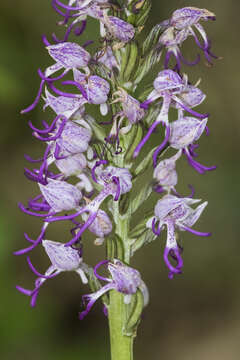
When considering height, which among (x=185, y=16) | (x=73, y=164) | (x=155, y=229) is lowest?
(x=155, y=229)

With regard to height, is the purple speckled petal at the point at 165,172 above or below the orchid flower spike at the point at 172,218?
above

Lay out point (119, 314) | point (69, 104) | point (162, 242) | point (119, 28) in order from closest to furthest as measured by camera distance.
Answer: point (119, 28) < point (69, 104) < point (119, 314) < point (162, 242)

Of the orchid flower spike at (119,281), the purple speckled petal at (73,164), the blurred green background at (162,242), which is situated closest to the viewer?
the orchid flower spike at (119,281)

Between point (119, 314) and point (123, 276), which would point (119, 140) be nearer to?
point (123, 276)

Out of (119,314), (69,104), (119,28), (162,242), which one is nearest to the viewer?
(119,28)

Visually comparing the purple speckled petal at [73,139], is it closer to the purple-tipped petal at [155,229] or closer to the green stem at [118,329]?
the purple-tipped petal at [155,229]

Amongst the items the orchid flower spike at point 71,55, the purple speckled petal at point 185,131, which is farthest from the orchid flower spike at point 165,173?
the orchid flower spike at point 71,55

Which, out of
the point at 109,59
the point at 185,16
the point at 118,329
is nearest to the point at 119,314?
the point at 118,329

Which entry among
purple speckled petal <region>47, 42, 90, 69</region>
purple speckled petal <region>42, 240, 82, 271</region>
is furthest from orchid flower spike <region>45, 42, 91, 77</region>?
purple speckled petal <region>42, 240, 82, 271</region>

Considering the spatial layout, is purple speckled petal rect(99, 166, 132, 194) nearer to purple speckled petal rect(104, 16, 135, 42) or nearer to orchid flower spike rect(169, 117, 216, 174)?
orchid flower spike rect(169, 117, 216, 174)

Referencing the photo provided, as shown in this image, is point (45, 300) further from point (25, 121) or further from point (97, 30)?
point (97, 30)
